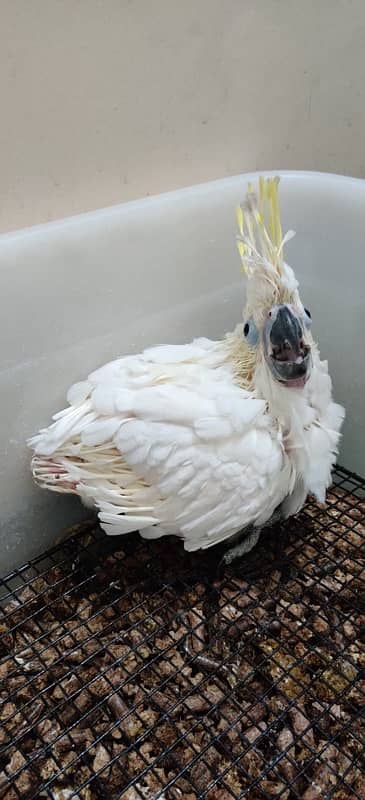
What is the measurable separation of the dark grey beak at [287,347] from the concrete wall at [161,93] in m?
0.45

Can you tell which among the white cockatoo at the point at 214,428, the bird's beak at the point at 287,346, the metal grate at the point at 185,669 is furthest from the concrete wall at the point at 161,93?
the metal grate at the point at 185,669

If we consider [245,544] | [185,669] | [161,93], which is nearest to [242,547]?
[245,544]

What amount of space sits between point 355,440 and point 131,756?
654mm

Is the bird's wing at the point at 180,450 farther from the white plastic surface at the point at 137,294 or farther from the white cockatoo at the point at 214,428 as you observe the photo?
the white plastic surface at the point at 137,294

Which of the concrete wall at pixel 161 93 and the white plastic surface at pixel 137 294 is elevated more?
the concrete wall at pixel 161 93

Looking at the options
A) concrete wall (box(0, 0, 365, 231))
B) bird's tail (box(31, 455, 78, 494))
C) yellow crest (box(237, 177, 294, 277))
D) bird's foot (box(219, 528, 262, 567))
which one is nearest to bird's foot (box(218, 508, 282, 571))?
bird's foot (box(219, 528, 262, 567))

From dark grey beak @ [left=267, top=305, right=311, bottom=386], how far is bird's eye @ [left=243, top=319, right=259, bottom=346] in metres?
0.07

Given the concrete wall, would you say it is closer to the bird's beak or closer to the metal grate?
the bird's beak

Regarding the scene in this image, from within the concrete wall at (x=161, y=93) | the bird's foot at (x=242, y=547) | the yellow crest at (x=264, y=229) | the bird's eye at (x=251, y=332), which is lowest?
the bird's foot at (x=242, y=547)

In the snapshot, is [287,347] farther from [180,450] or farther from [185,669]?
[185,669]

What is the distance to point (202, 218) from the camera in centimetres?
112

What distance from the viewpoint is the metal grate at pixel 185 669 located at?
0.74 metres

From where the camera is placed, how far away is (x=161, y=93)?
1.08 metres

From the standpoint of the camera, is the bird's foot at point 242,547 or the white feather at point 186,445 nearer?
the white feather at point 186,445
